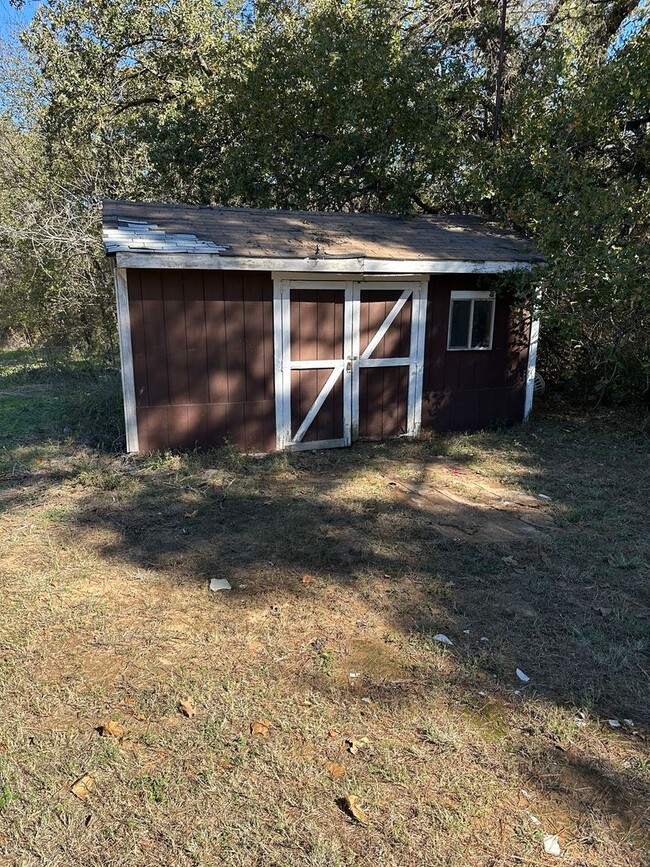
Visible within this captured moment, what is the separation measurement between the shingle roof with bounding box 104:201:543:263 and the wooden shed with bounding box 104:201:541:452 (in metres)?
0.03

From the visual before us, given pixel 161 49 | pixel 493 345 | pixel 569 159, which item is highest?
pixel 161 49

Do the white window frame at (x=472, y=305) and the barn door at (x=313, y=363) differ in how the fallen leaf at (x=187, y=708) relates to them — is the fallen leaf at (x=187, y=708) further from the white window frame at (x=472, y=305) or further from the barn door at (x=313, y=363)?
the white window frame at (x=472, y=305)

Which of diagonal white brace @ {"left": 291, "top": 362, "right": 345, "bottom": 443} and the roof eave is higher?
the roof eave

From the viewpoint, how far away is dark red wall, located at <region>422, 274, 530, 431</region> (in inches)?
315

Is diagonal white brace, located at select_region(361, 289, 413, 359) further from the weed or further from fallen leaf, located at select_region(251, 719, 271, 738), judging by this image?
the weed

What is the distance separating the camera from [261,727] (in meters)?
2.69

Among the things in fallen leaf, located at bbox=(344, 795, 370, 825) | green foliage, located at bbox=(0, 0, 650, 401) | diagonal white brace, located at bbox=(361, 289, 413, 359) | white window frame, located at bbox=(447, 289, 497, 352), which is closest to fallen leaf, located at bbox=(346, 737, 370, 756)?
fallen leaf, located at bbox=(344, 795, 370, 825)

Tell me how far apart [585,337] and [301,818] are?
27.5ft

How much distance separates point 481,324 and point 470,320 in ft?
0.71

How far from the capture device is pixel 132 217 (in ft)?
24.2

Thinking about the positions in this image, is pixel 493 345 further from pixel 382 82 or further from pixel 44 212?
pixel 44 212

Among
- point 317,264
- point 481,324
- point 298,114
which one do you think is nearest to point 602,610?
point 317,264

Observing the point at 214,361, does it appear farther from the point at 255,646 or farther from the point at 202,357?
the point at 255,646

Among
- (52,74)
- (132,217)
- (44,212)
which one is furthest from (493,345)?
(52,74)
